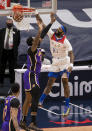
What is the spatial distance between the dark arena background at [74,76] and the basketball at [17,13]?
2.35ft

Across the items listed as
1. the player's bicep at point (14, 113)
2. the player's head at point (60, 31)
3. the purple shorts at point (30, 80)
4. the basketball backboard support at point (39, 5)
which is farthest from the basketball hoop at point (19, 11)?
the player's bicep at point (14, 113)

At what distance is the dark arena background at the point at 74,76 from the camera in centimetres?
1316

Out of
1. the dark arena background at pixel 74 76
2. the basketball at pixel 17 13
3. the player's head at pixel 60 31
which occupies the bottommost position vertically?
the dark arena background at pixel 74 76

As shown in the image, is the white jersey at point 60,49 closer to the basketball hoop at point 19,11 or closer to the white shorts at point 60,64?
the white shorts at point 60,64

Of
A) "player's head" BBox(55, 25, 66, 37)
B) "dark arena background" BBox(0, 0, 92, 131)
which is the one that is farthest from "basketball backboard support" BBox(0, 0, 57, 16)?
"player's head" BBox(55, 25, 66, 37)

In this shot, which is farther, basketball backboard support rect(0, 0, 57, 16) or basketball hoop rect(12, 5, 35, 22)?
basketball backboard support rect(0, 0, 57, 16)

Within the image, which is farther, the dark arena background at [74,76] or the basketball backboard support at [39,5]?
the basketball backboard support at [39,5]

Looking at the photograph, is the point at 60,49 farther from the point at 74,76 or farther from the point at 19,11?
the point at 74,76

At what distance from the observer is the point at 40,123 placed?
13.0 m

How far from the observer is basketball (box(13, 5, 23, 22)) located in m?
13.3

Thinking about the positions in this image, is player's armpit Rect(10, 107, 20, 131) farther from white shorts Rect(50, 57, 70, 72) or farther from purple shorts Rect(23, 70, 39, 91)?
white shorts Rect(50, 57, 70, 72)

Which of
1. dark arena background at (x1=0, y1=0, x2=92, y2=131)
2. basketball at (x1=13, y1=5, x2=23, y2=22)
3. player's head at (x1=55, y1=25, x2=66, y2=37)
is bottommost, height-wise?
dark arena background at (x1=0, y1=0, x2=92, y2=131)

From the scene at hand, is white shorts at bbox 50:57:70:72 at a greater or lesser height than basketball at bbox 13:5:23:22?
lesser

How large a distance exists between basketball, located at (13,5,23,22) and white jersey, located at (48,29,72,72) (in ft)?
2.54
